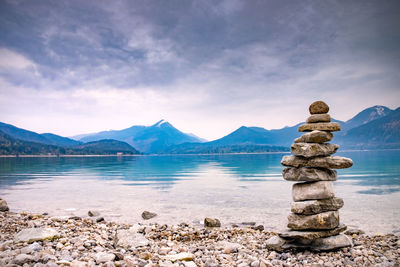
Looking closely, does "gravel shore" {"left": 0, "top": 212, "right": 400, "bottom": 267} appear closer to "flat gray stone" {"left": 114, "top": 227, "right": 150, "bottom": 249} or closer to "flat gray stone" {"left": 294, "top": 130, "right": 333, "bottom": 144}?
"flat gray stone" {"left": 114, "top": 227, "right": 150, "bottom": 249}

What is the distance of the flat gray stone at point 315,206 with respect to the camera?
1178 centimetres

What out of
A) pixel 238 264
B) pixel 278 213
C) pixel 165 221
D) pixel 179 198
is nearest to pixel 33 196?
pixel 179 198

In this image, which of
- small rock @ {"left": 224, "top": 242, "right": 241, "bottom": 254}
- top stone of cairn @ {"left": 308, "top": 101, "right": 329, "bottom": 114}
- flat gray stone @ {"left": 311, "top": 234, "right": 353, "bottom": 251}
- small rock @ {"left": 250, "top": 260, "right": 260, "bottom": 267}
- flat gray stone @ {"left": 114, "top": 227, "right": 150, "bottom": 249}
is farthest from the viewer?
top stone of cairn @ {"left": 308, "top": 101, "right": 329, "bottom": 114}

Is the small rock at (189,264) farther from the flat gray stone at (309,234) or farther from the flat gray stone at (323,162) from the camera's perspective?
the flat gray stone at (323,162)

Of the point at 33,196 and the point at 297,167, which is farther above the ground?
the point at 297,167

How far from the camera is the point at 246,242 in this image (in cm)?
1357

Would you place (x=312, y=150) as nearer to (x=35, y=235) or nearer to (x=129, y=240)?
(x=129, y=240)

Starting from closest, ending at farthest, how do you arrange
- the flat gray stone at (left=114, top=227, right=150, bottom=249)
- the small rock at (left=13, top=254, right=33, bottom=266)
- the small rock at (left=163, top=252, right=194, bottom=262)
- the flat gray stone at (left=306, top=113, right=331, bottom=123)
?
1. the small rock at (left=13, top=254, right=33, bottom=266)
2. the small rock at (left=163, top=252, right=194, bottom=262)
3. the flat gray stone at (left=114, top=227, right=150, bottom=249)
4. the flat gray stone at (left=306, top=113, right=331, bottom=123)

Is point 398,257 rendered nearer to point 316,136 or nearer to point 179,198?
point 316,136

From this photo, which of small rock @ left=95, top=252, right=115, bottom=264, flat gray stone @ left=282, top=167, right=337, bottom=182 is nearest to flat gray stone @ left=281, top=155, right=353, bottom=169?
flat gray stone @ left=282, top=167, right=337, bottom=182

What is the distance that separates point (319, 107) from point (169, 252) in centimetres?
973

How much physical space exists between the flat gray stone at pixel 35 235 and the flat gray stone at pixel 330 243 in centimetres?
1201

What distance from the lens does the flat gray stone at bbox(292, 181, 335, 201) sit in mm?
12070

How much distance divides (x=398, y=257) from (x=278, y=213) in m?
12.5
